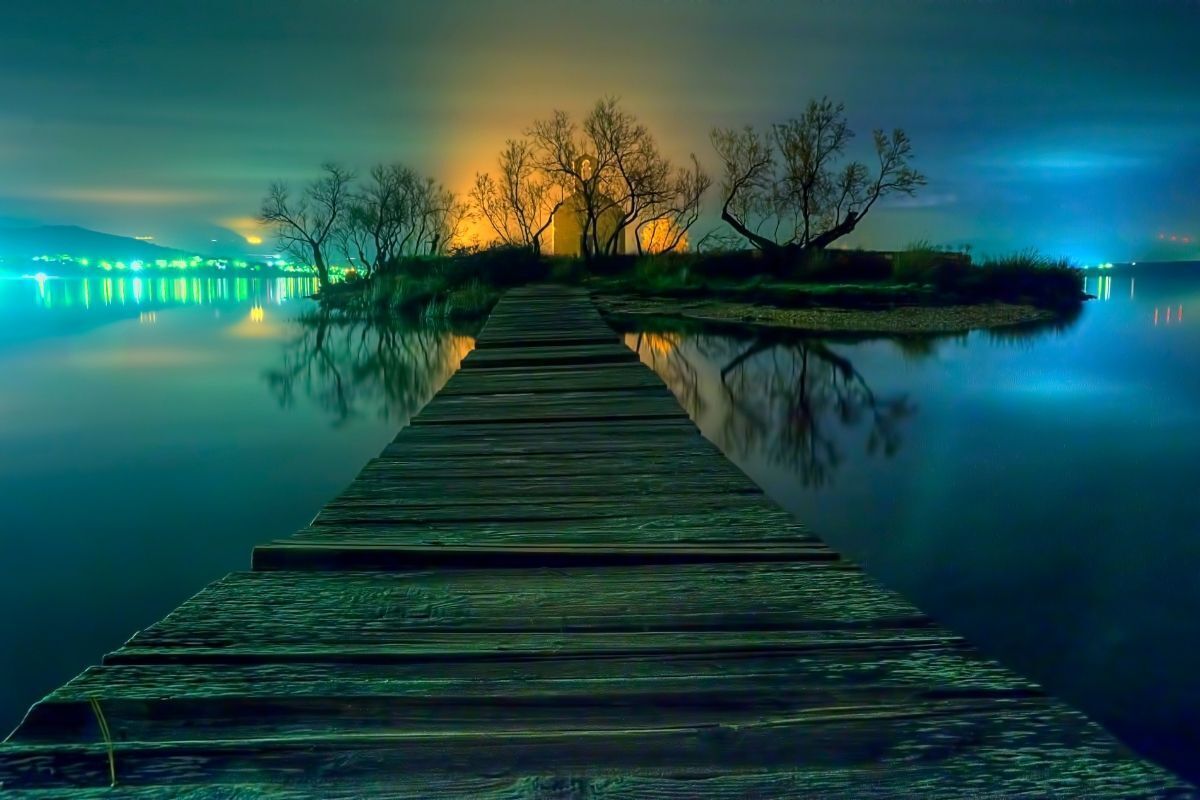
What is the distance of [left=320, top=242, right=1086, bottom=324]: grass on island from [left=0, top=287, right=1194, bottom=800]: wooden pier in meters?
15.8

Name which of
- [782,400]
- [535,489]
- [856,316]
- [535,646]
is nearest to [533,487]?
[535,489]

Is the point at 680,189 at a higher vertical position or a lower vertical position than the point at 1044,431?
higher

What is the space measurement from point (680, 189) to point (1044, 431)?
2137 centimetres

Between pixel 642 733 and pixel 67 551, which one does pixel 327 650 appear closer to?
pixel 642 733

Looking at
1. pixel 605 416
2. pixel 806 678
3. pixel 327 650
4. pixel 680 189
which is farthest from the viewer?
pixel 680 189

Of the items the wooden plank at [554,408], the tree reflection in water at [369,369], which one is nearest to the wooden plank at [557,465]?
the wooden plank at [554,408]

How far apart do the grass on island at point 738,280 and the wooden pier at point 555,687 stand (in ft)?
51.9

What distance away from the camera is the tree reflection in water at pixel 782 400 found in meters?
6.69

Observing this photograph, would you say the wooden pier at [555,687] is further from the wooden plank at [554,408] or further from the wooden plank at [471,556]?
the wooden plank at [554,408]

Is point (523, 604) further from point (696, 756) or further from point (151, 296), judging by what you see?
point (151, 296)

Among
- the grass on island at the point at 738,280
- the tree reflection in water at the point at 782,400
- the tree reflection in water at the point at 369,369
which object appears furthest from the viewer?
the grass on island at the point at 738,280

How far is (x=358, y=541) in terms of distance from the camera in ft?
6.81

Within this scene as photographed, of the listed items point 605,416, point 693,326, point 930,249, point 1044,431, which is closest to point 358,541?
point 605,416

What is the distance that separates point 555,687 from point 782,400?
7.80 meters
